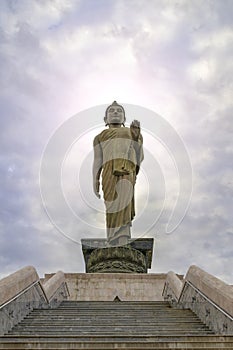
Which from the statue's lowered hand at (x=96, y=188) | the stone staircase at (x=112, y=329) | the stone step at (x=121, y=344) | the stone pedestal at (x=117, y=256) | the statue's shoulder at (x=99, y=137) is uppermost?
the statue's shoulder at (x=99, y=137)

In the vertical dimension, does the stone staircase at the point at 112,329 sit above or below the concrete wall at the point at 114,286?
below

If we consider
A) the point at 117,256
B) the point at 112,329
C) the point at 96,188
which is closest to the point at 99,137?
the point at 96,188

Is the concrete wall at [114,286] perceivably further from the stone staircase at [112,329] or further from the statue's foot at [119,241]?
the stone staircase at [112,329]

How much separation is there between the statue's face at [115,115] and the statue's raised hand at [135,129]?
95 cm

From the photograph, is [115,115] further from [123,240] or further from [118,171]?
[123,240]

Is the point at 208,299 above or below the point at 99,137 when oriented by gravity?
below

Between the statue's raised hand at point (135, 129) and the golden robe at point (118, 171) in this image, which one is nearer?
the golden robe at point (118, 171)

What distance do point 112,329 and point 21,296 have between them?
5.03 feet

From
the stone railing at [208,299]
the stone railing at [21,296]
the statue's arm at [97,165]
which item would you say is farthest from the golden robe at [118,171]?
the stone railing at [208,299]

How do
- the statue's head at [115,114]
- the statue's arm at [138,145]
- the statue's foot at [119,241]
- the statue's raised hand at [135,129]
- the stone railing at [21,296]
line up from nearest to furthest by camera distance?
1. the stone railing at [21,296]
2. the statue's foot at [119,241]
3. the statue's raised hand at [135,129]
4. the statue's arm at [138,145]
5. the statue's head at [115,114]

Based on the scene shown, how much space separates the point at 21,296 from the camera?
5902mm

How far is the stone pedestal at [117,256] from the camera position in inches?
437

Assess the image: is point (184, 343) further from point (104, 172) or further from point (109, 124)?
point (109, 124)

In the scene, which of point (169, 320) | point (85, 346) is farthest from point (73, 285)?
point (85, 346)
